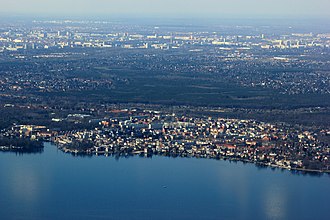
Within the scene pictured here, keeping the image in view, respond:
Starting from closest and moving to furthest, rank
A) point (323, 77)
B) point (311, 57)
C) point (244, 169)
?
1. point (244, 169)
2. point (323, 77)
3. point (311, 57)

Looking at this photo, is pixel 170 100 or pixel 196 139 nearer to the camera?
pixel 196 139

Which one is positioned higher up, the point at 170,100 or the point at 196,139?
the point at 196,139

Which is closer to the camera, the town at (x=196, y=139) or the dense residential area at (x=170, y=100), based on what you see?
the town at (x=196, y=139)

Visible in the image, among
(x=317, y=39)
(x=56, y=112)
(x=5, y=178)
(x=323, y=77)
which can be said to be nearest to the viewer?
(x=5, y=178)

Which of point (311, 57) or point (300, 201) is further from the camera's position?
point (311, 57)

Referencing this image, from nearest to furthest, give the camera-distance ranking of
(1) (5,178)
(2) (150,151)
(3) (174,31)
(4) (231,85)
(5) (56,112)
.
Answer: (1) (5,178) < (2) (150,151) < (5) (56,112) < (4) (231,85) < (3) (174,31)

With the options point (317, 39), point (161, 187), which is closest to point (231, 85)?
point (161, 187)

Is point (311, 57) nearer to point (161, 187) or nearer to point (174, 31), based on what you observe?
point (174, 31)

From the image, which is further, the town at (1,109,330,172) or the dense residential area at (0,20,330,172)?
the dense residential area at (0,20,330,172)

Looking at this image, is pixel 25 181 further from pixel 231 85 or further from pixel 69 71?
pixel 69 71

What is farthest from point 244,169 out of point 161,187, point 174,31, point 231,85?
point 174,31
